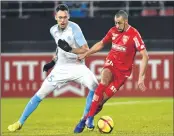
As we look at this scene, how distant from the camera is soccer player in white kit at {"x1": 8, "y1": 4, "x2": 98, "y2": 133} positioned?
12008mm

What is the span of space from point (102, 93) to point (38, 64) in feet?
31.5

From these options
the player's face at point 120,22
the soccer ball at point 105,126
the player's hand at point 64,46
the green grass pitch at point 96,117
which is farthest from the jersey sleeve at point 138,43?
the green grass pitch at point 96,117

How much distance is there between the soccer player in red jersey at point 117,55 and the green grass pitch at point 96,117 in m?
0.61

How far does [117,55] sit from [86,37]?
9.49 metres

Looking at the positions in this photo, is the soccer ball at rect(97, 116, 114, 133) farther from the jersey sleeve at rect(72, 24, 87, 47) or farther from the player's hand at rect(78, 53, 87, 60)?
the jersey sleeve at rect(72, 24, 87, 47)

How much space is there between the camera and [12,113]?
55.0 ft

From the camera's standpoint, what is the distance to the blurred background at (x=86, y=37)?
21.2m

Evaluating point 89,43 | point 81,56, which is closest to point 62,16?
point 81,56

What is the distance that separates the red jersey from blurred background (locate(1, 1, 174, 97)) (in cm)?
891

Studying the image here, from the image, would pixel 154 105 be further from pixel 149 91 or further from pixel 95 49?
pixel 95 49

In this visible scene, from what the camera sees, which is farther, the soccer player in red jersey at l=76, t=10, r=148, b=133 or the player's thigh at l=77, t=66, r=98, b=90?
the player's thigh at l=77, t=66, r=98, b=90

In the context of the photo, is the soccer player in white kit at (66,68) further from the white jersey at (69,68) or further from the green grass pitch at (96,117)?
the green grass pitch at (96,117)

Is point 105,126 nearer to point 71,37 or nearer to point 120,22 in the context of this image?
point 71,37

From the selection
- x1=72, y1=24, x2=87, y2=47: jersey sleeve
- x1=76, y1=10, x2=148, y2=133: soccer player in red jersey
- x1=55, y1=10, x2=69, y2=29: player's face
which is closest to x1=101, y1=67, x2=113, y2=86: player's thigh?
x1=76, y1=10, x2=148, y2=133: soccer player in red jersey
